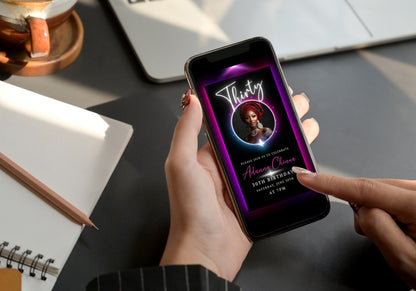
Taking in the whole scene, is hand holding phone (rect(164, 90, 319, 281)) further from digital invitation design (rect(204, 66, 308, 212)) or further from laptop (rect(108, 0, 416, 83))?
laptop (rect(108, 0, 416, 83))

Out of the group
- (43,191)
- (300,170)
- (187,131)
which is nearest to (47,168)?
(43,191)

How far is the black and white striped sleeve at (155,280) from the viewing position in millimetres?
523

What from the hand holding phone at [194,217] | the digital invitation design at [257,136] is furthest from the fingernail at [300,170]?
the hand holding phone at [194,217]

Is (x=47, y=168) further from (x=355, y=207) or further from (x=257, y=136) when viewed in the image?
(x=355, y=207)

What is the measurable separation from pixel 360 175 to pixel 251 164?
7.5 inches

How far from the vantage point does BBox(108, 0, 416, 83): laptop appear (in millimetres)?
793

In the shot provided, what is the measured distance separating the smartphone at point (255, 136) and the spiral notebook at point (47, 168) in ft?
0.47

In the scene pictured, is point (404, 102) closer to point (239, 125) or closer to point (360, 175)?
point (360, 175)

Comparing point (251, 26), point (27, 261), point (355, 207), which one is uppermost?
point (251, 26)

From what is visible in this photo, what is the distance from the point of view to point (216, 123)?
2.10 feet

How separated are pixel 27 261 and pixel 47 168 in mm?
128

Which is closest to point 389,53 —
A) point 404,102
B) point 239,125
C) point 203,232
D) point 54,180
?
point 404,102

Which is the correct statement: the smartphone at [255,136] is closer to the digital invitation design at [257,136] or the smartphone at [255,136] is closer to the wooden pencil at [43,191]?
the digital invitation design at [257,136]

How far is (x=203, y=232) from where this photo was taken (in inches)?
23.8
